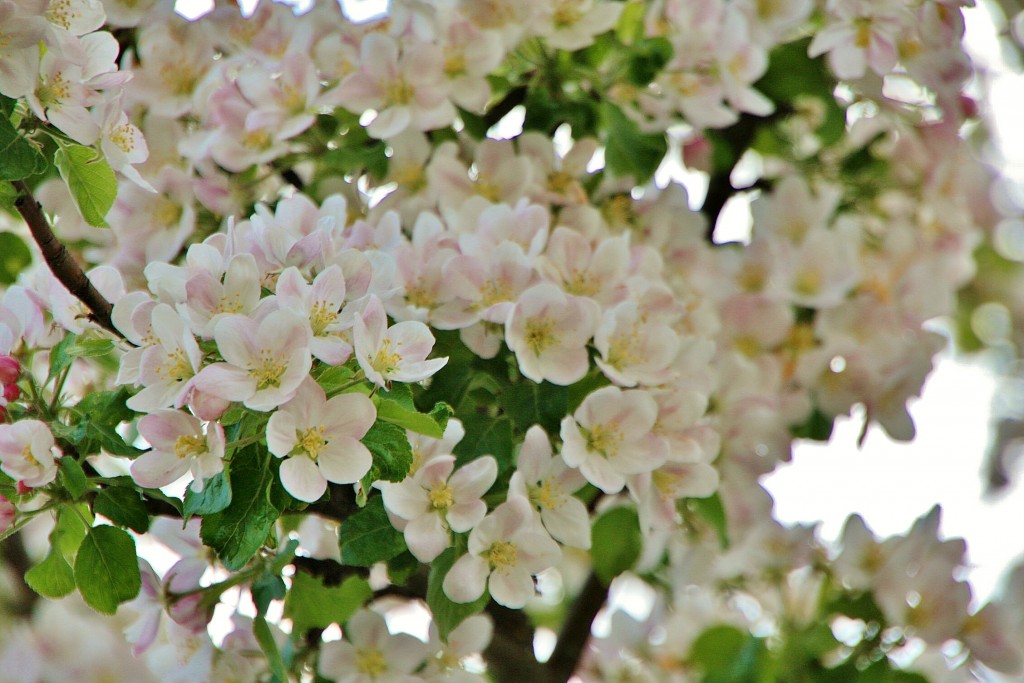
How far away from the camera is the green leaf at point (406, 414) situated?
1.79 feet

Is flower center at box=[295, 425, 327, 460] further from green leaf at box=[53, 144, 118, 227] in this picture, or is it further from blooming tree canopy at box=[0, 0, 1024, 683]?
green leaf at box=[53, 144, 118, 227]

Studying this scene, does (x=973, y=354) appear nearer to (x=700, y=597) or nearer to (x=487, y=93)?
(x=700, y=597)

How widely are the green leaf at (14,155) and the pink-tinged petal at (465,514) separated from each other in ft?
0.93

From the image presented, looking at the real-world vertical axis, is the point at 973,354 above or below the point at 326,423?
below

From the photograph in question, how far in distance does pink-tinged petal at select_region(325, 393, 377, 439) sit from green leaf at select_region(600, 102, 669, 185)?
0.38 metres

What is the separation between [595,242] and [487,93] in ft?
0.46

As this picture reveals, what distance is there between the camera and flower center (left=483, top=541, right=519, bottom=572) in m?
0.61

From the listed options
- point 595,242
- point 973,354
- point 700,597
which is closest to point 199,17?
point 595,242

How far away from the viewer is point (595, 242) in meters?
0.79

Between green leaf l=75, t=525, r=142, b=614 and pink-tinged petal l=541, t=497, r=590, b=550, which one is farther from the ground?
green leaf l=75, t=525, r=142, b=614

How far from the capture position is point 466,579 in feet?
2.01

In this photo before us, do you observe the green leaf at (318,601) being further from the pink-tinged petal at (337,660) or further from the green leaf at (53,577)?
the green leaf at (53,577)

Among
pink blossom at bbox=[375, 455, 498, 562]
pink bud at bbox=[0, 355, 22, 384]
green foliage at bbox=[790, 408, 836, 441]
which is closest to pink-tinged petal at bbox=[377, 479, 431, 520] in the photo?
pink blossom at bbox=[375, 455, 498, 562]

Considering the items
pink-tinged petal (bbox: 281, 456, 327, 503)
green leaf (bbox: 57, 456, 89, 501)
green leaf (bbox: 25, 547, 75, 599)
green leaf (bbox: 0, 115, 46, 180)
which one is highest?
green leaf (bbox: 0, 115, 46, 180)
